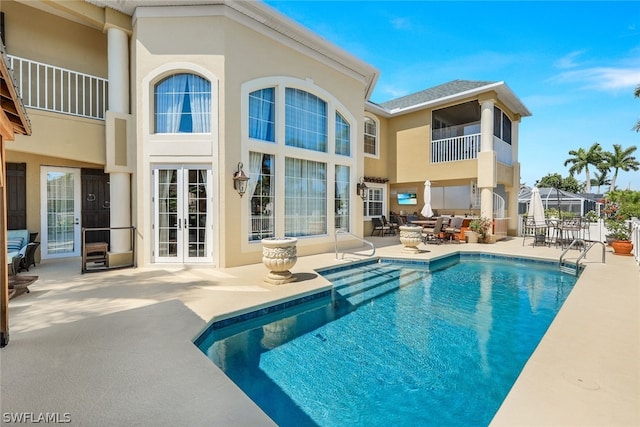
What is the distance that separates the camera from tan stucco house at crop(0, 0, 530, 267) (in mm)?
8117

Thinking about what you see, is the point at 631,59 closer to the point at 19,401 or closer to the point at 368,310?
the point at 368,310

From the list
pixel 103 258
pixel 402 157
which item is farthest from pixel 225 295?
pixel 402 157

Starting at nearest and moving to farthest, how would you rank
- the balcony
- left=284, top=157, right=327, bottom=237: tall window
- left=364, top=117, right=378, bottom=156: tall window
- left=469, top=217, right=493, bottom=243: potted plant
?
left=284, top=157, right=327, bottom=237: tall window
left=469, top=217, right=493, bottom=243: potted plant
the balcony
left=364, top=117, right=378, bottom=156: tall window

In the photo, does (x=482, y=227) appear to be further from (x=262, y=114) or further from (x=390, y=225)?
(x=262, y=114)

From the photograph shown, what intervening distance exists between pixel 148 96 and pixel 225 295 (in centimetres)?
603

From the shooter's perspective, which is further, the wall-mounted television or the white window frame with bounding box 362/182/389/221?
the wall-mounted television

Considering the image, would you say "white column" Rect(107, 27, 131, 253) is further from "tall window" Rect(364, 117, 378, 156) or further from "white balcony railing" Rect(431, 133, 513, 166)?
"white balcony railing" Rect(431, 133, 513, 166)

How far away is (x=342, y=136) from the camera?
11977 mm

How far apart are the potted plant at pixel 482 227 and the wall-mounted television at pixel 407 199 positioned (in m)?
4.51

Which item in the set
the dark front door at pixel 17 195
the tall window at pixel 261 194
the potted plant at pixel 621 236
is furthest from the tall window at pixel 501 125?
the dark front door at pixel 17 195

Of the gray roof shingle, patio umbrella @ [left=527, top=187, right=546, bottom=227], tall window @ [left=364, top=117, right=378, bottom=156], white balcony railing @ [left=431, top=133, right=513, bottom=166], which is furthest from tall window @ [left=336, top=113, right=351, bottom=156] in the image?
patio umbrella @ [left=527, top=187, right=546, bottom=227]

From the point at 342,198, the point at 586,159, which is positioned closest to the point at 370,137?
the point at 342,198

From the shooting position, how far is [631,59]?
13.0 m

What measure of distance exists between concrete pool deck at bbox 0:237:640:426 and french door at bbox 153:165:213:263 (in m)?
1.82
